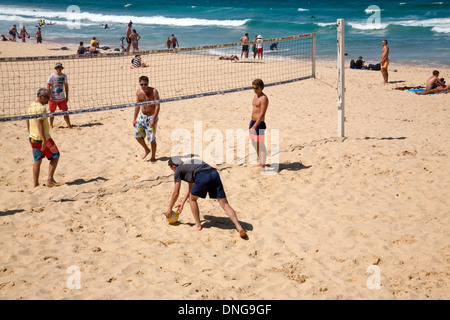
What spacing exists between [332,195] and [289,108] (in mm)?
5774

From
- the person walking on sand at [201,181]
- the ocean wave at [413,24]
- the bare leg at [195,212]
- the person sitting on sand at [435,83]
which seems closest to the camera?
the person walking on sand at [201,181]

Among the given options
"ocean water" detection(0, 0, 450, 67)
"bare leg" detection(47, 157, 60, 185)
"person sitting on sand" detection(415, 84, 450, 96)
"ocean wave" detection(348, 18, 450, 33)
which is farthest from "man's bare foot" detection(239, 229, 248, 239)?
"ocean wave" detection(348, 18, 450, 33)

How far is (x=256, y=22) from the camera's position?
4550cm

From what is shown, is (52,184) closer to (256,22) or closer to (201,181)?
(201,181)

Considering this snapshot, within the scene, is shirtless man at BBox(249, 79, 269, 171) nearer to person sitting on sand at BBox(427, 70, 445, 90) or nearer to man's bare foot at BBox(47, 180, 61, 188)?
man's bare foot at BBox(47, 180, 61, 188)

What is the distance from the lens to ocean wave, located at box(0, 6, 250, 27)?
4788 centimetres

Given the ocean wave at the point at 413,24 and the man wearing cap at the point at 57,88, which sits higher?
the ocean wave at the point at 413,24

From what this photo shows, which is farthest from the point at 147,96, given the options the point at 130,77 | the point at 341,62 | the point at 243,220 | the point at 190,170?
the point at 130,77

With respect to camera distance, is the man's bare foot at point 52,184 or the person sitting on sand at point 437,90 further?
the person sitting on sand at point 437,90

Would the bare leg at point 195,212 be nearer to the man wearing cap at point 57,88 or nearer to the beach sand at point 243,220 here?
the beach sand at point 243,220

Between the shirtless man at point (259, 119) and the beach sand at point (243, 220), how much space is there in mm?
508

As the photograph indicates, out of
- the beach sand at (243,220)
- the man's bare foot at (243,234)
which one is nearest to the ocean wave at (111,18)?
the beach sand at (243,220)

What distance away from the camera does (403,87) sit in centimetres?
1627

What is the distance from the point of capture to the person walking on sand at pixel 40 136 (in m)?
7.43
